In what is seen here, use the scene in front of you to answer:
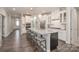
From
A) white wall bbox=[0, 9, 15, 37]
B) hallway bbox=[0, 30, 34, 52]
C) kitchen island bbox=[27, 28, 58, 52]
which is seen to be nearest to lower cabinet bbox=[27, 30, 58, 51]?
kitchen island bbox=[27, 28, 58, 52]

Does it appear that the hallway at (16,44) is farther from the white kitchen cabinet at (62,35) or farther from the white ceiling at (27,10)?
the white kitchen cabinet at (62,35)

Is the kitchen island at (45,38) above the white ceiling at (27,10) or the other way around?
the other way around

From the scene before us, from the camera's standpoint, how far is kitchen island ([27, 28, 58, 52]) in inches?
84.2

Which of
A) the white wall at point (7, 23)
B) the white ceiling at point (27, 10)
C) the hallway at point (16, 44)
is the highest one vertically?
the white ceiling at point (27, 10)

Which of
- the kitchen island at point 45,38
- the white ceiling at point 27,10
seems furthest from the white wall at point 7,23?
the kitchen island at point 45,38

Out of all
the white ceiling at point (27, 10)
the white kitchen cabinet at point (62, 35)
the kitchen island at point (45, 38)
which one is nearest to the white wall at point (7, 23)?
the white ceiling at point (27, 10)

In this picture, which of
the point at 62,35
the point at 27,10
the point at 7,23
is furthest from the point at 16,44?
the point at 62,35

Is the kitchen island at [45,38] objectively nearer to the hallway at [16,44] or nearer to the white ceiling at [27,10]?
the hallway at [16,44]

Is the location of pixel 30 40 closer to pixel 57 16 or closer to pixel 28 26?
pixel 28 26

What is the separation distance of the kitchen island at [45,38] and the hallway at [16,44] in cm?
16

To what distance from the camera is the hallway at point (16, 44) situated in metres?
2.11

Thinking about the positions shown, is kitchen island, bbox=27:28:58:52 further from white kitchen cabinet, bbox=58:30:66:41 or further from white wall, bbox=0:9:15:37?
white wall, bbox=0:9:15:37

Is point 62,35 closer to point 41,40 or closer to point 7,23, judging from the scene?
point 41,40

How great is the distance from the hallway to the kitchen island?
16 cm
